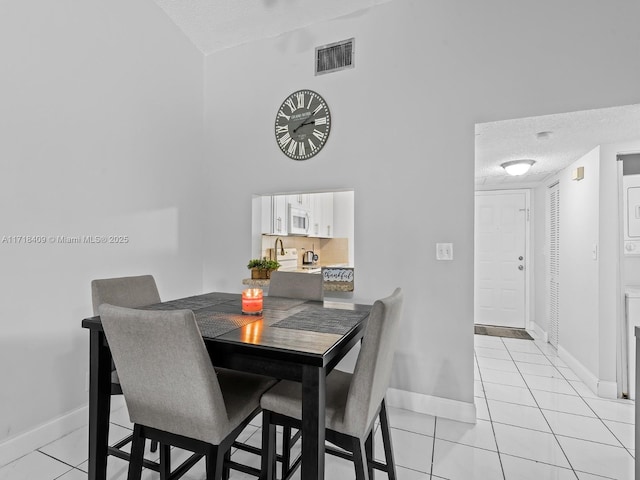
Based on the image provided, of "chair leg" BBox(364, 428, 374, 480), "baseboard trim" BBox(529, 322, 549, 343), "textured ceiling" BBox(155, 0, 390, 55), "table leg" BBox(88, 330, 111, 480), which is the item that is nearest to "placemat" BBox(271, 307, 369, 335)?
"chair leg" BBox(364, 428, 374, 480)

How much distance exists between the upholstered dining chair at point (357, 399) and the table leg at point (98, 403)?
2.46 feet

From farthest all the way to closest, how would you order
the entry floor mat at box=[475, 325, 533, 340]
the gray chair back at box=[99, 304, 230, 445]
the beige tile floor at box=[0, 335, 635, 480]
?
the entry floor mat at box=[475, 325, 533, 340] → the beige tile floor at box=[0, 335, 635, 480] → the gray chair back at box=[99, 304, 230, 445]

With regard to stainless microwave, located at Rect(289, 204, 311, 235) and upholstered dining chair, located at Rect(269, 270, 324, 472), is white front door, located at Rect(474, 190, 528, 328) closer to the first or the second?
stainless microwave, located at Rect(289, 204, 311, 235)

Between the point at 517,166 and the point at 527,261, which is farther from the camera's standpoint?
the point at 527,261

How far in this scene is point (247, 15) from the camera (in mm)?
2809

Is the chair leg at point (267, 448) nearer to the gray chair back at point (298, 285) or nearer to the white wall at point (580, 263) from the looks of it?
the gray chair back at point (298, 285)

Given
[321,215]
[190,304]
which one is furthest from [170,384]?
[321,215]

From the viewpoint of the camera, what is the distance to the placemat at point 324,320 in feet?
5.01

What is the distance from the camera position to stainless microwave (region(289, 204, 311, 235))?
4039 mm

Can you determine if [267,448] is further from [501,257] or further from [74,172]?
[501,257]

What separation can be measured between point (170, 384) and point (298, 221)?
3.13 meters

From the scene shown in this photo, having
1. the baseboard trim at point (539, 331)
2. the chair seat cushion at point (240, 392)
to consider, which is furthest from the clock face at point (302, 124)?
the baseboard trim at point (539, 331)

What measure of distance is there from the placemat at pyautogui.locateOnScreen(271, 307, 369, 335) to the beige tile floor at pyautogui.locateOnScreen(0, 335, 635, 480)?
822mm

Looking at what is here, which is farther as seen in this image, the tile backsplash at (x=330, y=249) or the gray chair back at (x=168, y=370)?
the tile backsplash at (x=330, y=249)
